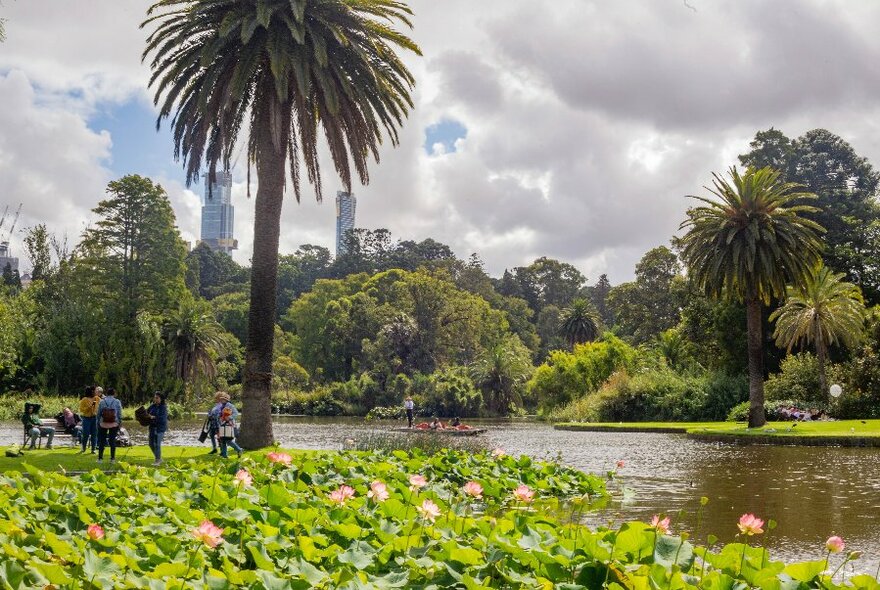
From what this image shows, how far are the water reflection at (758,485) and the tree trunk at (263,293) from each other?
2179mm

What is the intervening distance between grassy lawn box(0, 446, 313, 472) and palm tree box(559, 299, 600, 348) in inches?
2772

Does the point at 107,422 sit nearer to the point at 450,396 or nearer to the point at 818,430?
the point at 818,430

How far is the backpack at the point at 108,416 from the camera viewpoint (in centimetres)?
1828

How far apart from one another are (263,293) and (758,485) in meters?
11.9

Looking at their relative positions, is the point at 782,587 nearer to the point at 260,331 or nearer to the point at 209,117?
the point at 260,331

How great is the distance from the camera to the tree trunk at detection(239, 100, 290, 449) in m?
21.2

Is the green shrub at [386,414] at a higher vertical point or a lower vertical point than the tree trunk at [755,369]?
A: lower

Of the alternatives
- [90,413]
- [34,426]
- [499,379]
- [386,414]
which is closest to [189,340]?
[386,414]

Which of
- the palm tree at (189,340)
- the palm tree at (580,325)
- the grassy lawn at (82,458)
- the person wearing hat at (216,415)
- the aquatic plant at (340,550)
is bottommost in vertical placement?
the grassy lawn at (82,458)

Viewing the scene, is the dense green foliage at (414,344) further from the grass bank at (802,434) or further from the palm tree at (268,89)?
the palm tree at (268,89)

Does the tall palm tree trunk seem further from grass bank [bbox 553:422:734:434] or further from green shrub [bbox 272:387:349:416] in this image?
green shrub [bbox 272:387:349:416]

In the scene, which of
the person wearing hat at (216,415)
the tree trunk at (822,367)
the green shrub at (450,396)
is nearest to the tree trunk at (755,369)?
the tree trunk at (822,367)

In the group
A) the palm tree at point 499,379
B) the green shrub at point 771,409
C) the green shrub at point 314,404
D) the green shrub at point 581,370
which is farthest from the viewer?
A: the green shrub at point 314,404

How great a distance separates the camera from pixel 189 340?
195ft
